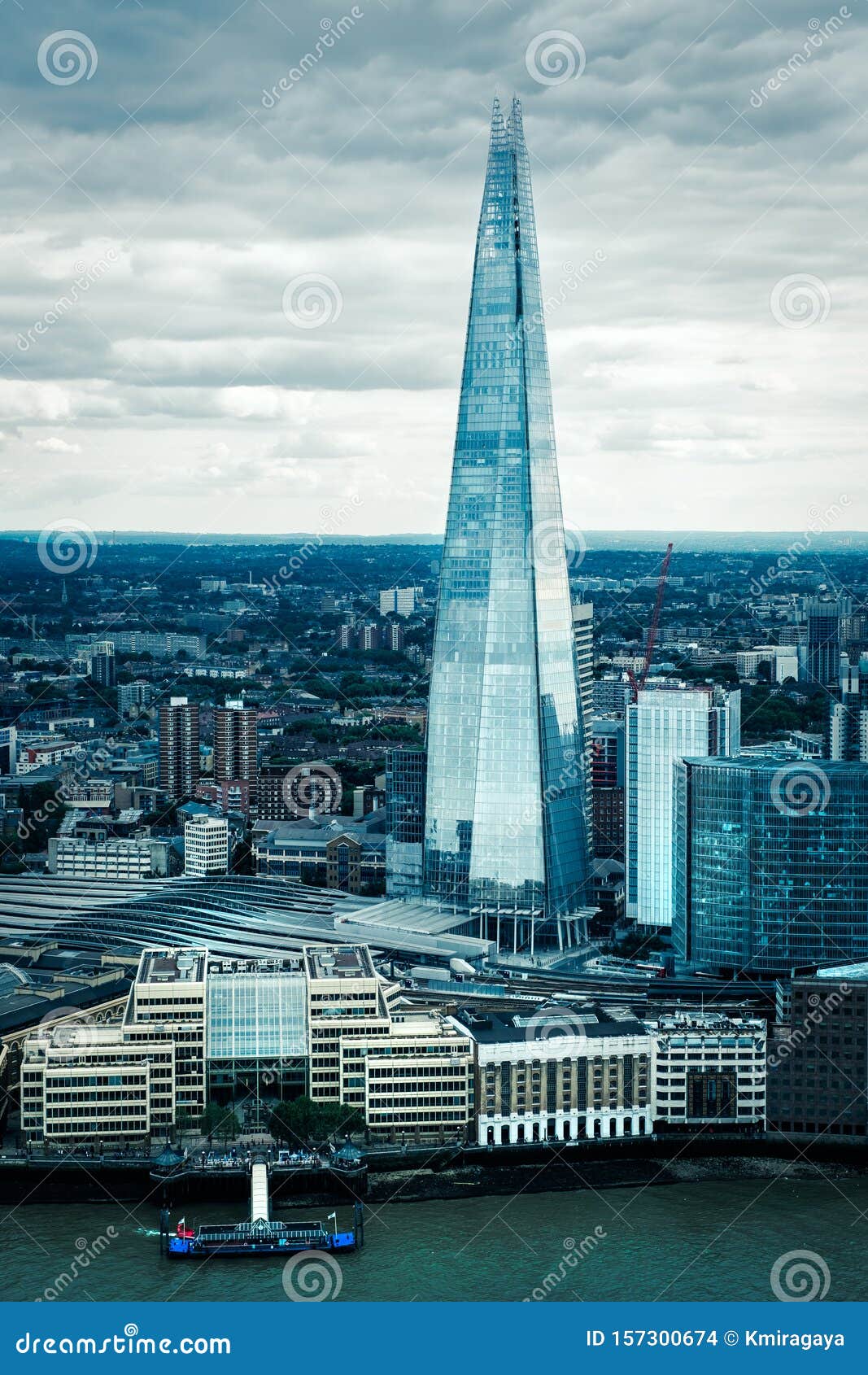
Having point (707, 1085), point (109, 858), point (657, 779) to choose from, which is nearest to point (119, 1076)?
point (707, 1085)

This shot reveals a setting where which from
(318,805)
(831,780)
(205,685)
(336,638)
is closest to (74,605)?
(336,638)

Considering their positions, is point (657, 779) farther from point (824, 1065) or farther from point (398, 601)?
point (398, 601)

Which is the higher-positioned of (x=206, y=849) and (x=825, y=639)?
(x=825, y=639)

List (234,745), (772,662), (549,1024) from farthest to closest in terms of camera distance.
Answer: (772,662)
(234,745)
(549,1024)

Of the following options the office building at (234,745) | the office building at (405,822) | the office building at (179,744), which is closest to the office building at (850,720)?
the office building at (405,822)

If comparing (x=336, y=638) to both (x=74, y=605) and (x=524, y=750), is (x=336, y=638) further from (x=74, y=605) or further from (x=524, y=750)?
(x=524, y=750)

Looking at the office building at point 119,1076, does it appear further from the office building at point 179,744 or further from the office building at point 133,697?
the office building at point 133,697
